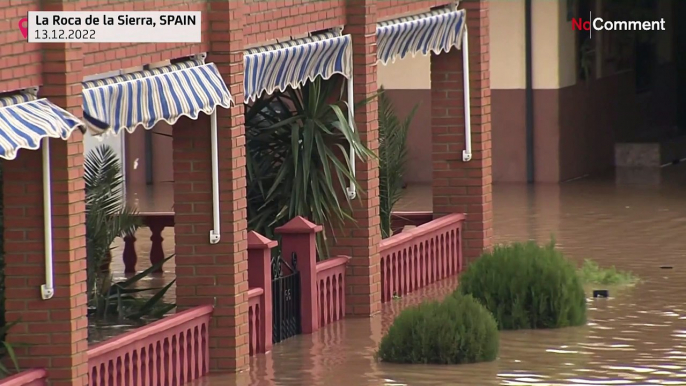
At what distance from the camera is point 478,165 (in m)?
18.7

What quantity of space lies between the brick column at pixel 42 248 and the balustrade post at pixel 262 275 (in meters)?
3.07

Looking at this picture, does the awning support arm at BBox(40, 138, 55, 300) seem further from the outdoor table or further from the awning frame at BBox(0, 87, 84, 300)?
the outdoor table

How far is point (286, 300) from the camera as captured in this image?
14789 millimetres

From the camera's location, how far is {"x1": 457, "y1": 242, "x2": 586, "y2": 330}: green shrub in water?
48.8 feet

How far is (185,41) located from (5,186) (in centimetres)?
185

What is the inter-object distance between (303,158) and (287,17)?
138 cm

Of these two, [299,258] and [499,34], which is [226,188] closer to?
[299,258]

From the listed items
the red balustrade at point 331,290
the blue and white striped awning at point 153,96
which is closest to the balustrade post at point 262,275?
the red balustrade at point 331,290

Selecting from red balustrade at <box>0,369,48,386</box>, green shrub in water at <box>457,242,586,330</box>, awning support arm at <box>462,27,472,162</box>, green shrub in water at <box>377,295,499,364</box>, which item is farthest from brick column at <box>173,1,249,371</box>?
awning support arm at <box>462,27,472,162</box>

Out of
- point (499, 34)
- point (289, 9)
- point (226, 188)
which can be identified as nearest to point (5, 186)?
point (226, 188)

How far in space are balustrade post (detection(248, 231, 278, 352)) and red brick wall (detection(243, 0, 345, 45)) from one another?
5.27 feet

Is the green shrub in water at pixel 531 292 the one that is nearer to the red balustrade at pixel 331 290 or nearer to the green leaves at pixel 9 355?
the red balustrade at pixel 331 290
